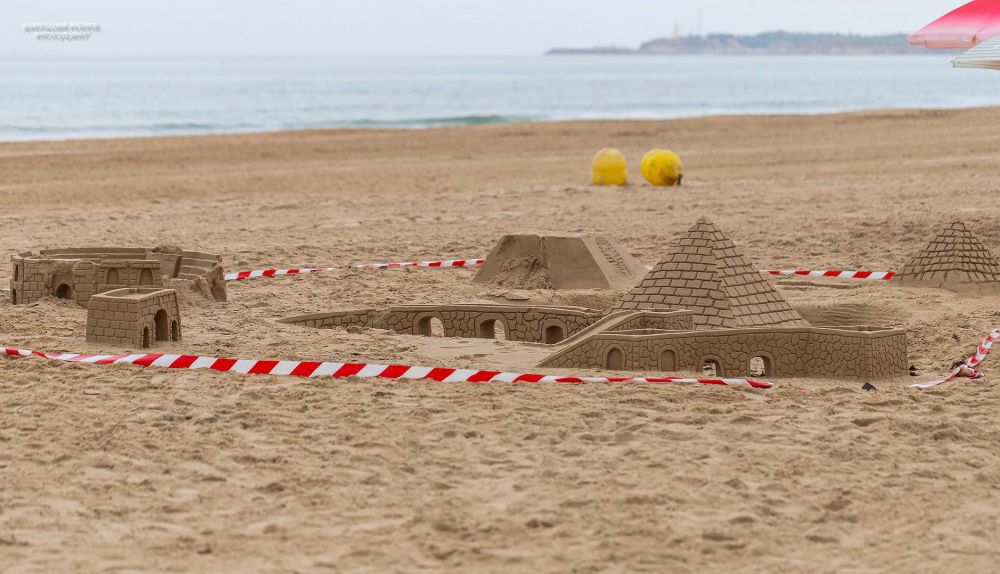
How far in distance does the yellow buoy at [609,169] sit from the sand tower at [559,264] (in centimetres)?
768

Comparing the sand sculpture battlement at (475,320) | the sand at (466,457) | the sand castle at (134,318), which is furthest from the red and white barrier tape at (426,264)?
the sand castle at (134,318)

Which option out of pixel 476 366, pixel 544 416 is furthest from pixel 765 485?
pixel 476 366

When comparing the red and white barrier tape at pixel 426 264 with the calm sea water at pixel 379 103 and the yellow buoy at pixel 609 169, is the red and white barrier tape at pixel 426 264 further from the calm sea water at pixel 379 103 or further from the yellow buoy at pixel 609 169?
the calm sea water at pixel 379 103

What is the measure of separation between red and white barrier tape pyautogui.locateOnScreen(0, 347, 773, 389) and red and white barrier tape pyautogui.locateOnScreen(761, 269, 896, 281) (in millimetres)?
4536

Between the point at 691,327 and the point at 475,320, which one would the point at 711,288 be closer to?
the point at 691,327

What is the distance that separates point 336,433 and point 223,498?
0.99 m

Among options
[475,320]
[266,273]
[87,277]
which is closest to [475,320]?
[475,320]

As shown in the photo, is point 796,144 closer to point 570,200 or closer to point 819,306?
point 570,200

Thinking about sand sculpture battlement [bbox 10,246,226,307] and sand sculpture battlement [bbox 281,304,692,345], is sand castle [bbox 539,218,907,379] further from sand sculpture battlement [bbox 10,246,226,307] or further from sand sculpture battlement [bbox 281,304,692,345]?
sand sculpture battlement [bbox 10,246,226,307]

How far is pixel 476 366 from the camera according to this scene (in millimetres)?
8070

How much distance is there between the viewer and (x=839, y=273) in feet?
38.9

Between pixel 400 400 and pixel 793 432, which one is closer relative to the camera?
pixel 793 432

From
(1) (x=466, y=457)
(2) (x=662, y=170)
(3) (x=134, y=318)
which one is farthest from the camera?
(2) (x=662, y=170)

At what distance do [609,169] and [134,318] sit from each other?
11.7 metres
